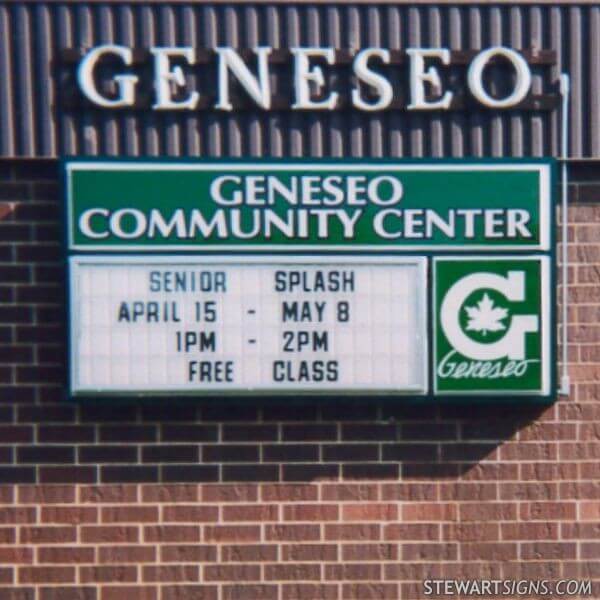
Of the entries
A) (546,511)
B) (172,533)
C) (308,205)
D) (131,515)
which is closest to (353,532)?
(172,533)

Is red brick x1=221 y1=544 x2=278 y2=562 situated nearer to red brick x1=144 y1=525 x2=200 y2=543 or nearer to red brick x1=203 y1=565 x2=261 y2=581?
red brick x1=203 y1=565 x2=261 y2=581

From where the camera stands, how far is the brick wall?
7.37 m

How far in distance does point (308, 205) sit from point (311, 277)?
1.69 ft

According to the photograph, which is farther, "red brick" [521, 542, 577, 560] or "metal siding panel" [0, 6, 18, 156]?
"red brick" [521, 542, 577, 560]

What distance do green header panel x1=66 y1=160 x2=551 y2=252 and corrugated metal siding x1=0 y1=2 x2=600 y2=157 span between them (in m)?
0.16

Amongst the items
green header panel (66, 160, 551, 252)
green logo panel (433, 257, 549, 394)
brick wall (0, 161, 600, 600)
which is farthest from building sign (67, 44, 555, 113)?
green logo panel (433, 257, 549, 394)

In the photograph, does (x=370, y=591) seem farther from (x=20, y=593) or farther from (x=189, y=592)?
(x=20, y=593)

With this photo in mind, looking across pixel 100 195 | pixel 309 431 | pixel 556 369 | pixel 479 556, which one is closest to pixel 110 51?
pixel 100 195

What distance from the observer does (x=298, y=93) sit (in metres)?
7.30

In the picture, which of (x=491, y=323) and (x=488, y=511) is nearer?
(x=491, y=323)

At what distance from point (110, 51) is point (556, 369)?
12.9 ft

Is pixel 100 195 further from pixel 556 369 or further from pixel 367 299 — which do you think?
pixel 556 369

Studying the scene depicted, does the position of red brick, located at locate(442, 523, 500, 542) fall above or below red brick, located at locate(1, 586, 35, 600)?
above

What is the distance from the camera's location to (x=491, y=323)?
735 centimetres
